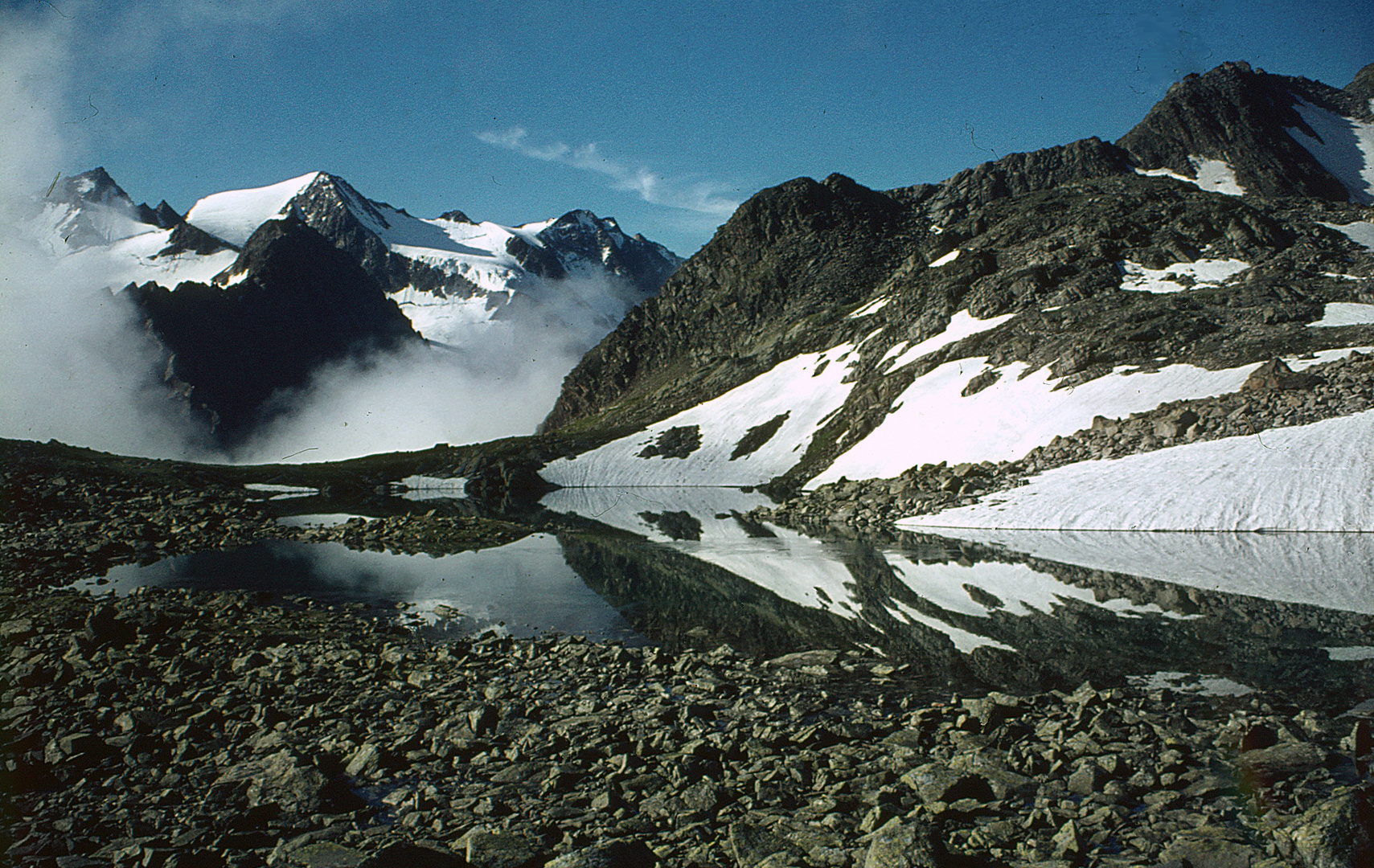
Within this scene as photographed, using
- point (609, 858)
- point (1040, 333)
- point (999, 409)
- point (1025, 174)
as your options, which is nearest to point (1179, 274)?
point (1040, 333)

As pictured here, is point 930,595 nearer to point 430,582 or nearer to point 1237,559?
point 1237,559

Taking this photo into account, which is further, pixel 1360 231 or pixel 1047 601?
pixel 1360 231

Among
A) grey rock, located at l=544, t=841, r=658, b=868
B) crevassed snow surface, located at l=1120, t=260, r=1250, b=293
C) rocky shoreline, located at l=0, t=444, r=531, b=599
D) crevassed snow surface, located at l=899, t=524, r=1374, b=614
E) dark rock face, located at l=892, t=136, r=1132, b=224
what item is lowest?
crevassed snow surface, located at l=899, t=524, r=1374, b=614

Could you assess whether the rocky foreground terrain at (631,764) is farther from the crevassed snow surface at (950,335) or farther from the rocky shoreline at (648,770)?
the crevassed snow surface at (950,335)

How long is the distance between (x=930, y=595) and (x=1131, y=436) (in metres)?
29.9

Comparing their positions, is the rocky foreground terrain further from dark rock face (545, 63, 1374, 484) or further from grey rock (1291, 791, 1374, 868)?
dark rock face (545, 63, 1374, 484)

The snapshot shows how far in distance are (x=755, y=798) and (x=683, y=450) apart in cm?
9026

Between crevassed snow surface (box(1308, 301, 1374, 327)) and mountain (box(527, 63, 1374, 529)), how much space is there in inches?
11.1

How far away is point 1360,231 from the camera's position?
3083 inches

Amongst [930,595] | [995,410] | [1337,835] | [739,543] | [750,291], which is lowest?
[930,595]

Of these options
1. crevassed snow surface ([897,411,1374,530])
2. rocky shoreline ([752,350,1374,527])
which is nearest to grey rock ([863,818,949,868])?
crevassed snow surface ([897,411,1374,530])

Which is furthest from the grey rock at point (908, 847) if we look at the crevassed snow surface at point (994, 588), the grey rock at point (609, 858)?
the crevassed snow surface at point (994, 588)

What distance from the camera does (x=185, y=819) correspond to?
9367 millimetres

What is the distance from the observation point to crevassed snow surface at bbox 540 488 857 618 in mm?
27078
